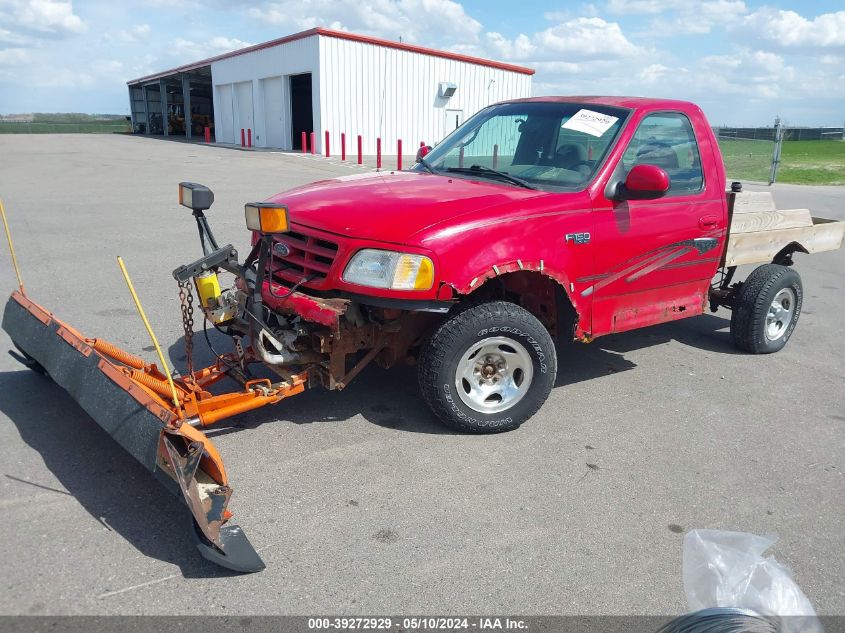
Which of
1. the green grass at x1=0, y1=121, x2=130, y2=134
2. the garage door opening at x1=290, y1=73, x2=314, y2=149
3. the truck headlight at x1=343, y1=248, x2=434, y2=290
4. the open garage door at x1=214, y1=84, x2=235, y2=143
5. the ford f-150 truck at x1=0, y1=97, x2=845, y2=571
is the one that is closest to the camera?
the ford f-150 truck at x1=0, y1=97, x2=845, y2=571

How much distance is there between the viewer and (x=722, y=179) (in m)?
5.30

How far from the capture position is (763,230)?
5.77 m

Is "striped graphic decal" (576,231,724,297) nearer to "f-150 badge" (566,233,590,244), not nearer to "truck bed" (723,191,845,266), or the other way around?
"f-150 badge" (566,233,590,244)

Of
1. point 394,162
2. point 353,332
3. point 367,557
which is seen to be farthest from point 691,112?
point 394,162

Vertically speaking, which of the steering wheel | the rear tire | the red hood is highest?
the steering wheel

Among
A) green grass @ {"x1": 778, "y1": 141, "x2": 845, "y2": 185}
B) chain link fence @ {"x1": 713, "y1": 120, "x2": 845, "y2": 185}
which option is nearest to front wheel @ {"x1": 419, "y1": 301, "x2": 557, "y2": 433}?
chain link fence @ {"x1": 713, "y1": 120, "x2": 845, "y2": 185}

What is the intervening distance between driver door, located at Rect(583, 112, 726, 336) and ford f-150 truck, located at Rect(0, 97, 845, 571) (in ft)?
0.05

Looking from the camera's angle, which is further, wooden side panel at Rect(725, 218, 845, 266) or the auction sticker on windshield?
wooden side panel at Rect(725, 218, 845, 266)

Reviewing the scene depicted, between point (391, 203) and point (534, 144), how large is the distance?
1.52m

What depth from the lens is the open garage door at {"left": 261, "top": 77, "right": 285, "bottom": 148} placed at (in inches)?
1272

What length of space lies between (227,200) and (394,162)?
1386cm

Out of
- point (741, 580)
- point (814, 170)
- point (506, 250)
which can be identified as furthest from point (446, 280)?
point (814, 170)

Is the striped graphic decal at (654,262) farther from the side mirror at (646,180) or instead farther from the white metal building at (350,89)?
the white metal building at (350,89)

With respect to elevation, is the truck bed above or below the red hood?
below
